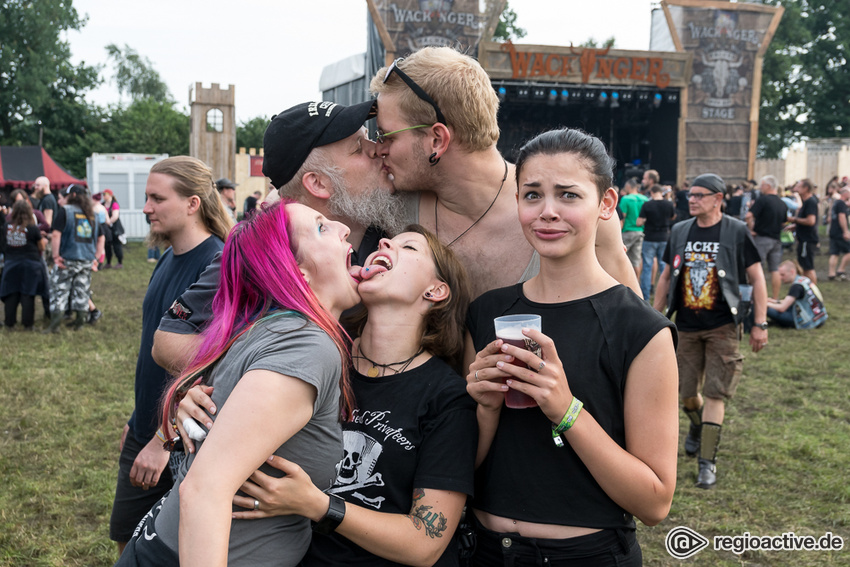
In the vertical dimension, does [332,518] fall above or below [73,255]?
below

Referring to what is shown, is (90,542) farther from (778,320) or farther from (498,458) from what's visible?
(778,320)

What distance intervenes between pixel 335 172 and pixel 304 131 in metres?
0.20

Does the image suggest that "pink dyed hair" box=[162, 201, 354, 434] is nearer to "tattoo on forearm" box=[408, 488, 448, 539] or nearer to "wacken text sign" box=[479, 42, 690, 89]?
"tattoo on forearm" box=[408, 488, 448, 539]

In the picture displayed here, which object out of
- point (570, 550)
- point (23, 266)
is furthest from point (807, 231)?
point (23, 266)

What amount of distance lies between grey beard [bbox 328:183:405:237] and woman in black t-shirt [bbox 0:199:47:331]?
954 cm

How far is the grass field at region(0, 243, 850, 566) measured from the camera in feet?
14.7

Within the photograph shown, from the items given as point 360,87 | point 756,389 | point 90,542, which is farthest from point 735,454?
point 360,87

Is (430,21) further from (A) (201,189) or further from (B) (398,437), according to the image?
(B) (398,437)

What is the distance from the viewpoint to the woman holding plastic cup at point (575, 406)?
1.80m

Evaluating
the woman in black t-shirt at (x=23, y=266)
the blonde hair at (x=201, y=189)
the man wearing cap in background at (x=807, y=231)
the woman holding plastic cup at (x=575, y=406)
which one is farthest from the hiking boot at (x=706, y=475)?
the woman in black t-shirt at (x=23, y=266)

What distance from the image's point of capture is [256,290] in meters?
1.83

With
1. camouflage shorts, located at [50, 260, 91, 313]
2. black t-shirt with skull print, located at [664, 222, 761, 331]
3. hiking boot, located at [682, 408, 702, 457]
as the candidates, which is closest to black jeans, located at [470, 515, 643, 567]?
black t-shirt with skull print, located at [664, 222, 761, 331]

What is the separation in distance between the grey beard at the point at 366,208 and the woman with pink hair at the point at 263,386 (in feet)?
1.90

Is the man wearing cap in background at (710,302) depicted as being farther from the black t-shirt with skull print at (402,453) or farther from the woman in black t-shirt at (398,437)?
the black t-shirt with skull print at (402,453)
